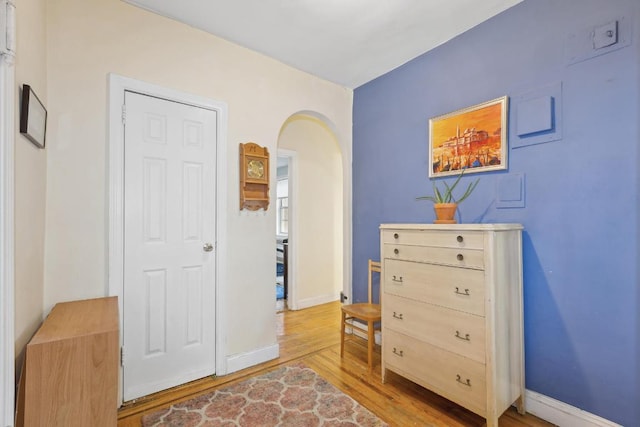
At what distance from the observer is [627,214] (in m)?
1.56

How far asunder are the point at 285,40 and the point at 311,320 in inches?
114

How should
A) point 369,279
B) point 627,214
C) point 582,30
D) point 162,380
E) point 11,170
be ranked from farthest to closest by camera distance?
point 369,279 → point 162,380 → point 582,30 → point 627,214 → point 11,170

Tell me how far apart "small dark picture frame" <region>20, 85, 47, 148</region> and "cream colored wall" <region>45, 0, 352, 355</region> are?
23 cm

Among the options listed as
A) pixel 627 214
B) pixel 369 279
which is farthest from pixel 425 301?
pixel 627 214

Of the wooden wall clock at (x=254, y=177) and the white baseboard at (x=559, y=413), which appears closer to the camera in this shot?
the white baseboard at (x=559, y=413)

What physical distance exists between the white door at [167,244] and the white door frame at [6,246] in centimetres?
98

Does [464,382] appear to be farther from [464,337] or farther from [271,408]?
[271,408]

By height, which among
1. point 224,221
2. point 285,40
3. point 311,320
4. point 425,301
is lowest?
point 311,320

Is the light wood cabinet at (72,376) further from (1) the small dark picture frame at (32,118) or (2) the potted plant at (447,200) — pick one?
(2) the potted plant at (447,200)

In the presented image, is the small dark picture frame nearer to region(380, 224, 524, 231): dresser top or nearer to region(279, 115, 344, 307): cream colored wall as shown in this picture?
region(380, 224, 524, 231): dresser top

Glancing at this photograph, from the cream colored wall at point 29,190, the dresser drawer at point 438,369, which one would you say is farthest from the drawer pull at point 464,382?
the cream colored wall at point 29,190

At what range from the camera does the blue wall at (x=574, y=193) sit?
156 centimetres

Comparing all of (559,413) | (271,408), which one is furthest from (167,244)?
(559,413)

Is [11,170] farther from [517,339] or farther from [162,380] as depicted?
[517,339]
